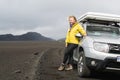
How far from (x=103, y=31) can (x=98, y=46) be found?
5.45 feet

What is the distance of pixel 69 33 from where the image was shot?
15.2 m

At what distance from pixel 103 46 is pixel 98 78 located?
47.4 inches

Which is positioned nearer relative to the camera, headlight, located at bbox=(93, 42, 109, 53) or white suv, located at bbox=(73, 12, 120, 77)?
white suv, located at bbox=(73, 12, 120, 77)

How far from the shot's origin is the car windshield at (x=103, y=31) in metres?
14.1

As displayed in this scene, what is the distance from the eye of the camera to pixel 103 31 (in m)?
14.4

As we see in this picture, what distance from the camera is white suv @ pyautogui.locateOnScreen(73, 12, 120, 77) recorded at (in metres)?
12.5

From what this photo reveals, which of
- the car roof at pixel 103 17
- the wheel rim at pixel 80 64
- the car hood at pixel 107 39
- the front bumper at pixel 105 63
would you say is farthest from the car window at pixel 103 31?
the front bumper at pixel 105 63

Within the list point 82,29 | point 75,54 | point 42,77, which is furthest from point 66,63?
point 42,77

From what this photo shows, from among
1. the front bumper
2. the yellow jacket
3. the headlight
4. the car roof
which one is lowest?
the front bumper

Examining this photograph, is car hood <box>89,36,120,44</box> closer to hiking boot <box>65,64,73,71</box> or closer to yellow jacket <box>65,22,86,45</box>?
yellow jacket <box>65,22,86,45</box>

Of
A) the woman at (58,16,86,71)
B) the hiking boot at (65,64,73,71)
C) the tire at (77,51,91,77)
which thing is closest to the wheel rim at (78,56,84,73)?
the tire at (77,51,91,77)

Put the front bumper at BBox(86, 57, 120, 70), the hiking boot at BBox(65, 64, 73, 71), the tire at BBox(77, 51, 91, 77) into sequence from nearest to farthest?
1. the front bumper at BBox(86, 57, 120, 70)
2. the tire at BBox(77, 51, 91, 77)
3. the hiking boot at BBox(65, 64, 73, 71)

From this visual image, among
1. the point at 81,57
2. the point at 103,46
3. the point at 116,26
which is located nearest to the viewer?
the point at 103,46

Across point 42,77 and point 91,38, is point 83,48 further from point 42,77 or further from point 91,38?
point 42,77
